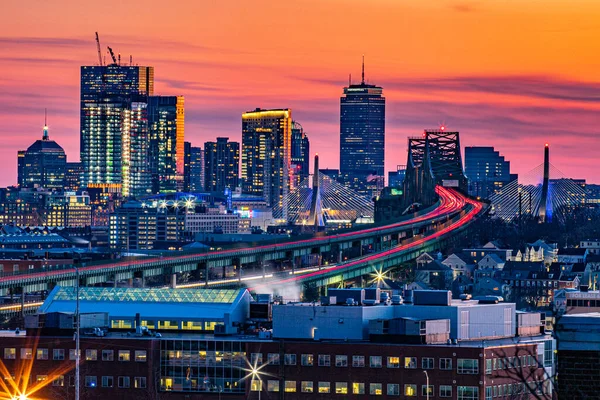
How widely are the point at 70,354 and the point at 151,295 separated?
18.0 m

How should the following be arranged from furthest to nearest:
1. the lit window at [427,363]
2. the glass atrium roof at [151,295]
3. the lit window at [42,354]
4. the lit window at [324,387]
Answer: the glass atrium roof at [151,295] < the lit window at [42,354] < the lit window at [324,387] < the lit window at [427,363]

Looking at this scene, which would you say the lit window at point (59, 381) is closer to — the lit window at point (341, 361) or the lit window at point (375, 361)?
the lit window at point (341, 361)

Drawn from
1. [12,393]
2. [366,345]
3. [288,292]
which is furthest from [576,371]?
[288,292]

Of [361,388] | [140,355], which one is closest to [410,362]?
[361,388]

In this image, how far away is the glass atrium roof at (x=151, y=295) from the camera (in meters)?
108

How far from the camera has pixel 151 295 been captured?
362 ft

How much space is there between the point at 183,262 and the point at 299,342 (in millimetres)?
104068

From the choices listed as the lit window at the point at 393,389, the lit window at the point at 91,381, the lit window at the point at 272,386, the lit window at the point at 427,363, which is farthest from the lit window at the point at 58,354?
the lit window at the point at 427,363

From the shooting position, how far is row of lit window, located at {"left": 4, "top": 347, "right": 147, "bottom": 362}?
9219 centimetres

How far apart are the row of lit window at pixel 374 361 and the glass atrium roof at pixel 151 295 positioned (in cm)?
1589

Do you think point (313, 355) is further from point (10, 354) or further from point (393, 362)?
point (10, 354)

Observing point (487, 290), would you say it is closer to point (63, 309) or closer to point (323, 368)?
point (63, 309)

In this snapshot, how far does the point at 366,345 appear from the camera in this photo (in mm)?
89375

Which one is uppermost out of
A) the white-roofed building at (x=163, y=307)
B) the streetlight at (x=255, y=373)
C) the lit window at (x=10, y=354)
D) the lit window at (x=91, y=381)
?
the white-roofed building at (x=163, y=307)
